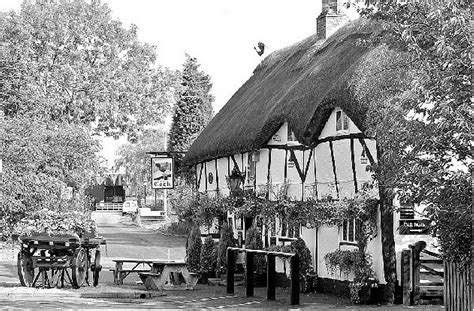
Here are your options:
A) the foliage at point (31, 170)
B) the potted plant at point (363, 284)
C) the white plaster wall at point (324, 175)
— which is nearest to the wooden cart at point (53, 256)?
the white plaster wall at point (324, 175)

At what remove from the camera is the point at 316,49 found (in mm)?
28453

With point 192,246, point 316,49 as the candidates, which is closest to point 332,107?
point 316,49

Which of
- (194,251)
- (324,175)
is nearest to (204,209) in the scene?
(194,251)

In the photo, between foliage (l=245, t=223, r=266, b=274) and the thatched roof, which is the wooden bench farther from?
the thatched roof

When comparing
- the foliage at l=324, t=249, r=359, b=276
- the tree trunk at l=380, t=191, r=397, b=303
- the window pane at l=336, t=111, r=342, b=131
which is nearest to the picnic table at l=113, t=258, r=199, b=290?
the foliage at l=324, t=249, r=359, b=276

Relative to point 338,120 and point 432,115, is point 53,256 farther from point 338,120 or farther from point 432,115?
point 432,115

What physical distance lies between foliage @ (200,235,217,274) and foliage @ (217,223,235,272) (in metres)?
0.37

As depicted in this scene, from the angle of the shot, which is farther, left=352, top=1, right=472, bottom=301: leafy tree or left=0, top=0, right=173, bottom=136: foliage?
left=0, top=0, right=173, bottom=136: foliage

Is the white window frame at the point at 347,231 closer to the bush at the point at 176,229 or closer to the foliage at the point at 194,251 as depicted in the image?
the foliage at the point at 194,251

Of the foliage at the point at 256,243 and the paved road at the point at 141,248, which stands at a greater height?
the foliage at the point at 256,243

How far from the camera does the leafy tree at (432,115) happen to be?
1202cm

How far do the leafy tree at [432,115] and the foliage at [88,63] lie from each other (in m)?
37.9

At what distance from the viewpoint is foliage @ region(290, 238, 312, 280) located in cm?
2275

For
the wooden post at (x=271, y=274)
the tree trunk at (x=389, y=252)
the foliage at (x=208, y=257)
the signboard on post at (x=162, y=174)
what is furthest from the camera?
the signboard on post at (x=162, y=174)
